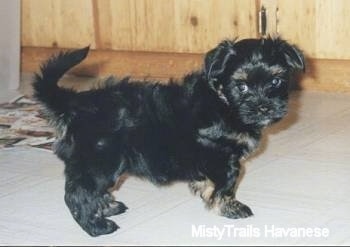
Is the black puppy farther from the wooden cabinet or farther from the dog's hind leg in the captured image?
the wooden cabinet

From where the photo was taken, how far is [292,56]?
220 cm

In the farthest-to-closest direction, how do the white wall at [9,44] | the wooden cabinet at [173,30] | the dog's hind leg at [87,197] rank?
1. the white wall at [9,44]
2. the wooden cabinet at [173,30]
3. the dog's hind leg at [87,197]

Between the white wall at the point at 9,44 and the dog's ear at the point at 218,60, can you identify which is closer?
the dog's ear at the point at 218,60

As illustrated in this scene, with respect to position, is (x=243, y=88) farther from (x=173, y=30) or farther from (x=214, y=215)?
(x=173, y=30)

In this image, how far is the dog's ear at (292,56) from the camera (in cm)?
219

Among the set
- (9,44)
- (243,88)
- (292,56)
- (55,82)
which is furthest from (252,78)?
(9,44)

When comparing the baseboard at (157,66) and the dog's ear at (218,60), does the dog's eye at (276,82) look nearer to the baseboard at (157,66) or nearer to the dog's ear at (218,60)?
the dog's ear at (218,60)

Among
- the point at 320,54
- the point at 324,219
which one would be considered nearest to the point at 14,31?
the point at 320,54

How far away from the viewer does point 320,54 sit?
3502 millimetres

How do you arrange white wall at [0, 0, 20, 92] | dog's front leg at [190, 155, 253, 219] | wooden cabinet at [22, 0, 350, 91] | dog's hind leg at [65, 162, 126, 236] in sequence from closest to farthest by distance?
1. dog's hind leg at [65, 162, 126, 236]
2. dog's front leg at [190, 155, 253, 219]
3. wooden cabinet at [22, 0, 350, 91]
4. white wall at [0, 0, 20, 92]

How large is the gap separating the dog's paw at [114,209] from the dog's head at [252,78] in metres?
0.45

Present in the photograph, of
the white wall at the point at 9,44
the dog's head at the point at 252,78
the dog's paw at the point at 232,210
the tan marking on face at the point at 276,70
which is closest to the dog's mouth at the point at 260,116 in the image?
the dog's head at the point at 252,78

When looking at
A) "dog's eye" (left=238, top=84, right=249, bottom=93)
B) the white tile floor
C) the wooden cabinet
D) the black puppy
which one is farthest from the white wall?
"dog's eye" (left=238, top=84, right=249, bottom=93)

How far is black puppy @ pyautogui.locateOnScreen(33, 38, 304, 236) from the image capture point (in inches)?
80.6
